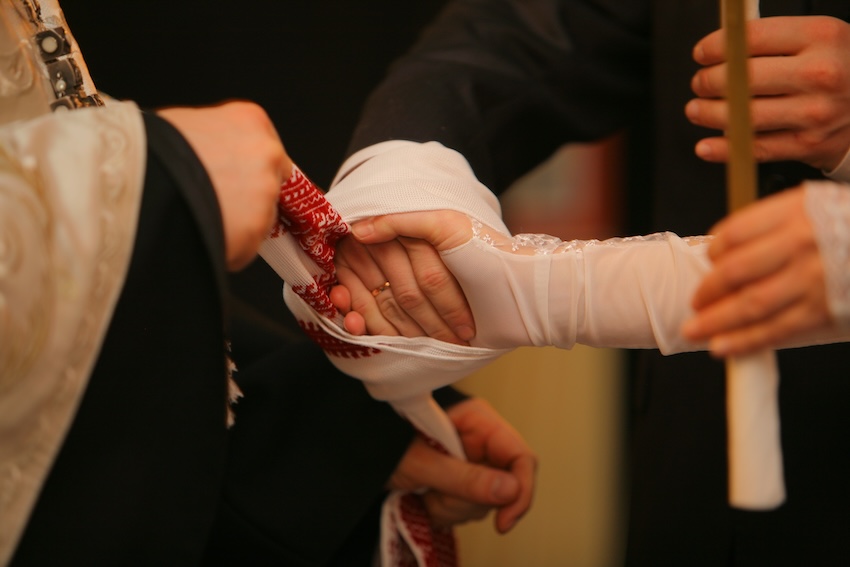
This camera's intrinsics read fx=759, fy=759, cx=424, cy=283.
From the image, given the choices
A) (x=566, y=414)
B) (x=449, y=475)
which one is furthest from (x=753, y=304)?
(x=566, y=414)

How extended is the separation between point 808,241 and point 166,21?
1.13 m

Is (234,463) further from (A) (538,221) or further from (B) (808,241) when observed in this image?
(A) (538,221)

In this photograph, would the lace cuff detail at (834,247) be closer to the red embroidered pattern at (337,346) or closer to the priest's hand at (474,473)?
the red embroidered pattern at (337,346)

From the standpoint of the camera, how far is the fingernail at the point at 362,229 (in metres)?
0.58

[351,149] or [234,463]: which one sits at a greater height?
[351,149]

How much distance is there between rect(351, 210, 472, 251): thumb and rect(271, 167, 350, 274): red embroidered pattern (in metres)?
0.02

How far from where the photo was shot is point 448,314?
1.98ft

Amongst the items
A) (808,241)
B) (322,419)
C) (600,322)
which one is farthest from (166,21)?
(808,241)

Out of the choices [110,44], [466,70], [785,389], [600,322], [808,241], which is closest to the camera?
[808,241]

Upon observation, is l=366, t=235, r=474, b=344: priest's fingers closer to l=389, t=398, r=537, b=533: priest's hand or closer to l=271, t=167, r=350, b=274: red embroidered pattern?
l=271, t=167, r=350, b=274: red embroidered pattern

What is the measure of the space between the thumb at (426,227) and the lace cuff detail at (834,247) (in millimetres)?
267

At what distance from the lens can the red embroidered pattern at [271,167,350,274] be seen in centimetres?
51

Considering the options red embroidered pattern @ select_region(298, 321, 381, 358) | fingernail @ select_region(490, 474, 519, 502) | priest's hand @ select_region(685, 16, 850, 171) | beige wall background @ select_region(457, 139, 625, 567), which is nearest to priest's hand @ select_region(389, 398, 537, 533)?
fingernail @ select_region(490, 474, 519, 502)

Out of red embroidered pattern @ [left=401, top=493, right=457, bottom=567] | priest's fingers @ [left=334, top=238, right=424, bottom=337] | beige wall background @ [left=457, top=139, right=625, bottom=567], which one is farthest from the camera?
beige wall background @ [left=457, top=139, right=625, bottom=567]
